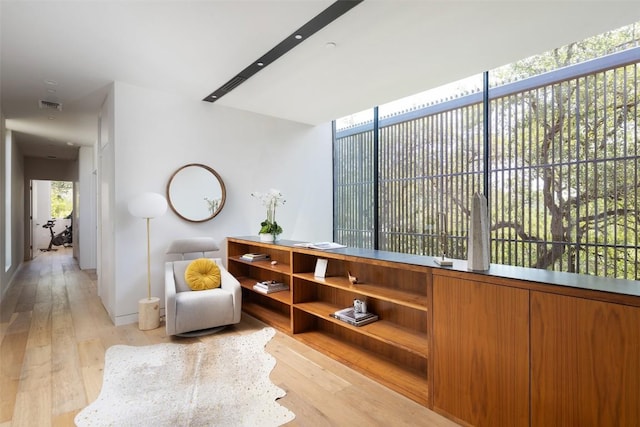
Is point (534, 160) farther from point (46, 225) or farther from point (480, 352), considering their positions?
point (46, 225)

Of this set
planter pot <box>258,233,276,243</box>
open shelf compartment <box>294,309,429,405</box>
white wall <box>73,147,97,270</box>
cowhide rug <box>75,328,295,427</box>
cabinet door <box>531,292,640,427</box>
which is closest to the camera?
cabinet door <box>531,292,640,427</box>

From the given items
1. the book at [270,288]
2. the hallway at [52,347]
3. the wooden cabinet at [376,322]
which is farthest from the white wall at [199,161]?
the wooden cabinet at [376,322]

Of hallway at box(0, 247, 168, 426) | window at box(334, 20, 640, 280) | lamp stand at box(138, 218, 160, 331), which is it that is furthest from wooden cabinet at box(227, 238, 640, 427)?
lamp stand at box(138, 218, 160, 331)

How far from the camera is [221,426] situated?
185 centimetres

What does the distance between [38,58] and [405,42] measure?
3.33 meters

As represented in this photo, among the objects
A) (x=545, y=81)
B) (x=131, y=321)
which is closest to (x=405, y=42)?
(x=545, y=81)

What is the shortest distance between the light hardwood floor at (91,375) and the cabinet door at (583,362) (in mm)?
637

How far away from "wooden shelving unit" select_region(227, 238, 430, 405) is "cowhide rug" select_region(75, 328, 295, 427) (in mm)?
535

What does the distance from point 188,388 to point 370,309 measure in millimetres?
1497

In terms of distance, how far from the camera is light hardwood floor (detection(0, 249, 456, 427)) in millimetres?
1966

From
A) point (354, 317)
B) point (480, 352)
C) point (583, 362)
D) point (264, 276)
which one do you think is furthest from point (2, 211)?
point (583, 362)

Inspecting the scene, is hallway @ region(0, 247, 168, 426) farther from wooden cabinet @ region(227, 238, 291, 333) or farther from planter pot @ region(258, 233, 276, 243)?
planter pot @ region(258, 233, 276, 243)

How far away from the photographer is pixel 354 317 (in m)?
2.59

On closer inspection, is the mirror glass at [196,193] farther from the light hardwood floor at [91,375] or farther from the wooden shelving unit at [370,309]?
the light hardwood floor at [91,375]
